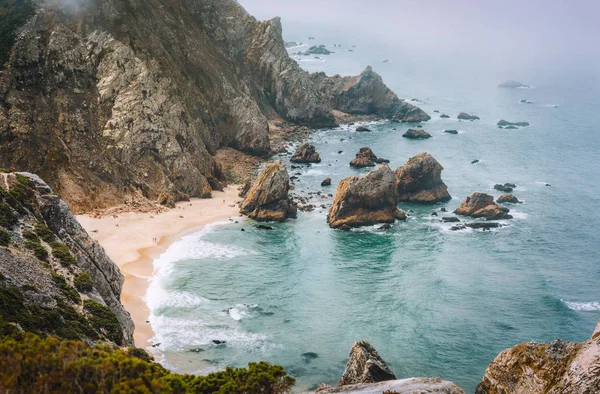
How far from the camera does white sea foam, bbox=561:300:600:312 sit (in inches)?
2509

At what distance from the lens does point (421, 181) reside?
317ft

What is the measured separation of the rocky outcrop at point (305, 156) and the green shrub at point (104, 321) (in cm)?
7852

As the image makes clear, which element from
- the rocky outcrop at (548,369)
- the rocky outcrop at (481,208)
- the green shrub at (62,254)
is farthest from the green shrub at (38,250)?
the rocky outcrop at (481,208)

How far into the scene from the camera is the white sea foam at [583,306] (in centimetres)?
6372

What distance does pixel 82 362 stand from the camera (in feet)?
80.4

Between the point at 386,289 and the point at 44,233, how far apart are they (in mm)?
39313

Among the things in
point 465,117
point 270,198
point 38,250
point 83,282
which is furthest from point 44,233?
point 465,117

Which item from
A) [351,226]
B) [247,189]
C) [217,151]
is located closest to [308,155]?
[217,151]

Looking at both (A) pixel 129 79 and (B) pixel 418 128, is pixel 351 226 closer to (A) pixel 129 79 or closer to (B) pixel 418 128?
(A) pixel 129 79

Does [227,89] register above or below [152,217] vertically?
above

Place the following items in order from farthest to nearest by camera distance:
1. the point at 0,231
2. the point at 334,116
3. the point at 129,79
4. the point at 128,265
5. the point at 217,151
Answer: the point at 334,116, the point at 217,151, the point at 129,79, the point at 128,265, the point at 0,231

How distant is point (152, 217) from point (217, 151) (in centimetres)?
3245

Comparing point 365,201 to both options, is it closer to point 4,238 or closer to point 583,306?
point 583,306

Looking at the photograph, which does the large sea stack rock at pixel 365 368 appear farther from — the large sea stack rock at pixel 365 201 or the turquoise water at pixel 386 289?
the large sea stack rock at pixel 365 201
